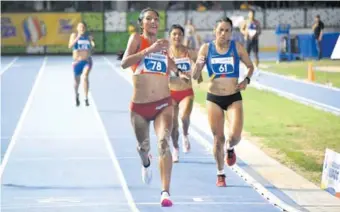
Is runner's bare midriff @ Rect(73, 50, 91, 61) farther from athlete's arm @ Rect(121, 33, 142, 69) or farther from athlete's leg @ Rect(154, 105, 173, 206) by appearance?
athlete's leg @ Rect(154, 105, 173, 206)

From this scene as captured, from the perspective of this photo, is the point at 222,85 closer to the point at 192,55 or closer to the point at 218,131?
the point at 218,131

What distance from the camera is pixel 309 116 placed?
70.4 feet

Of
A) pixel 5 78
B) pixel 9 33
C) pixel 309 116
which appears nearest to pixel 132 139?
pixel 309 116

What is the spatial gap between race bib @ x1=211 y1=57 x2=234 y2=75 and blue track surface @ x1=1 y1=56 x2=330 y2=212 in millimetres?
1459

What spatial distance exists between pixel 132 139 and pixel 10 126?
138 inches

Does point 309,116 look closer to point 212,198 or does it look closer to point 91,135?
point 91,135

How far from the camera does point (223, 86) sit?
41.1ft

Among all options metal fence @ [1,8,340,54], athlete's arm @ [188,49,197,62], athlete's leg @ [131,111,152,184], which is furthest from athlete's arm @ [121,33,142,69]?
metal fence @ [1,8,340,54]

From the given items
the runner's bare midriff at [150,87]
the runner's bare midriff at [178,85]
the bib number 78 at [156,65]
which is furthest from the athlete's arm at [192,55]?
the bib number 78 at [156,65]

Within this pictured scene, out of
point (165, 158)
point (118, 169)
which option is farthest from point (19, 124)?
point (165, 158)

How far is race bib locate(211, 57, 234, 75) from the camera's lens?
12.5 m

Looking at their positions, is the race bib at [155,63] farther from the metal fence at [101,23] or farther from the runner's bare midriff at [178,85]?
the metal fence at [101,23]

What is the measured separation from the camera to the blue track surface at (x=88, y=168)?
37.0ft

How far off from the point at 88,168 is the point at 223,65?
2.98m
